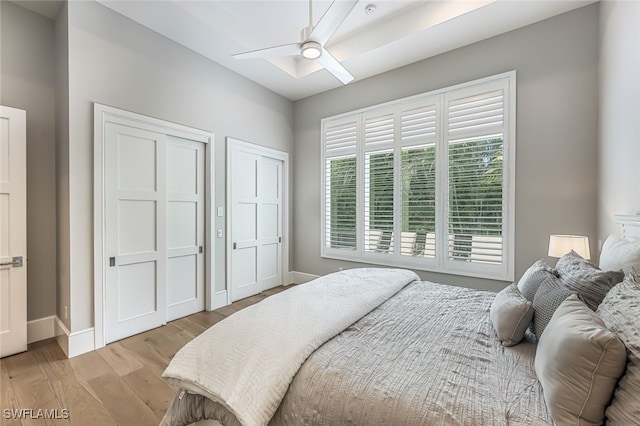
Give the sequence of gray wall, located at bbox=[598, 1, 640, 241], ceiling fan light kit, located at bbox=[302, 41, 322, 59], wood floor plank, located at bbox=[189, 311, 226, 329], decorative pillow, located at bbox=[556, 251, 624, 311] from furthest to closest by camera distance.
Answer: wood floor plank, located at bbox=[189, 311, 226, 329]
ceiling fan light kit, located at bbox=[302, 41, 322, 59]
gray wall, located at bbox=[598, 1, 640, 241]
decorative pillow, located at bbox=[556, 251, 624, 311]

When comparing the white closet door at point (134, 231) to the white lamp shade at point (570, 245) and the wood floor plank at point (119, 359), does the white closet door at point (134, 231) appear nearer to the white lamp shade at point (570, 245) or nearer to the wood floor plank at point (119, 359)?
the wood floor plank at point (119, 359)

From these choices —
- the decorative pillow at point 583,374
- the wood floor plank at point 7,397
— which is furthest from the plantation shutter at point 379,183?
the wood floor plank at point 7,397

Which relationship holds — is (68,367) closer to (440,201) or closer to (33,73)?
(33,73)

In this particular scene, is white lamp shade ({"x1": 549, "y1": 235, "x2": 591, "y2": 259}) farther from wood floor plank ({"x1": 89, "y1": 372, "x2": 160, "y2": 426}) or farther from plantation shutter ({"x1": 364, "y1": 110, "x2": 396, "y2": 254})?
wood floor plank ({"x1": 89, "y1": 372, "x2": 160, "y2": 426})

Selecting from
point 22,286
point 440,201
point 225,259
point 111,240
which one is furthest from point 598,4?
point 22,286

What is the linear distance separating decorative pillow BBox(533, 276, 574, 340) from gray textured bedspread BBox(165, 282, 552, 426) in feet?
0.37

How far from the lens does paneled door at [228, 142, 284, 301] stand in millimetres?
3992

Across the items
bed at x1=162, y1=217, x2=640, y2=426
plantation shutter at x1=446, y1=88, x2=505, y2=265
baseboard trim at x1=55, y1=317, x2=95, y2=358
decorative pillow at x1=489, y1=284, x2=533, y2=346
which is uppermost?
plantation shutter at x1=446, y1=88, x2=505, y2=265

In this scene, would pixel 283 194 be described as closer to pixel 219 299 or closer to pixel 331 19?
pixel 219 299

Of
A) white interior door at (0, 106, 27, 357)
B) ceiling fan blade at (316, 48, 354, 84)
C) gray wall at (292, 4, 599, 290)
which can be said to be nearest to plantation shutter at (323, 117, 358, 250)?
gray wall at (292, 4, 599, 290)

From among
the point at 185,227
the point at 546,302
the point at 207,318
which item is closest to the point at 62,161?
the point at 185,227

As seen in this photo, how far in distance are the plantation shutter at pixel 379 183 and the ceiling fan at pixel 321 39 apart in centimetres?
149

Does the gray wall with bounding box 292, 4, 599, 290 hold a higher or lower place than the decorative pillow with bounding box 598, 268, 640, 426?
higher

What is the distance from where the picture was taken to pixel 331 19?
1995 millimetres
